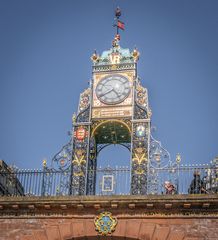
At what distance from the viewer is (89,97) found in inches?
1065

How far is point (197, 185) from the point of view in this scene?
23.1m

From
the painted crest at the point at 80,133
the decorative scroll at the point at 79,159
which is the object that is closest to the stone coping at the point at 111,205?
the decorative scroll at the point at 79,159

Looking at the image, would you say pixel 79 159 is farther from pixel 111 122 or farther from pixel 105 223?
pixel 105 223

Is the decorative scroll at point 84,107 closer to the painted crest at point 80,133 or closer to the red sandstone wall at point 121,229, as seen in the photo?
the painted crest at point 80,133

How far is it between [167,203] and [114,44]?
30.9ft

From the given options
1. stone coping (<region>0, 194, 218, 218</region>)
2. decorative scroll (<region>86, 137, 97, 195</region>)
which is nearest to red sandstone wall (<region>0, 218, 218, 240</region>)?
stone coping (<region>0, 194, 218, 218</region>)

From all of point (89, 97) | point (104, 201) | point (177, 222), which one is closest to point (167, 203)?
point (177, 222)

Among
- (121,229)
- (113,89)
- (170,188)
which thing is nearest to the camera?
(121,229)

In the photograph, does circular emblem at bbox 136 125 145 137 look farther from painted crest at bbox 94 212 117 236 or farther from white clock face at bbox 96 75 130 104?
painted crest at bbox 94 212 117 236

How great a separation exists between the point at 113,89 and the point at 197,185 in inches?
243

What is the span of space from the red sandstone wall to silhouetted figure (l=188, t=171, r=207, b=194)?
4.45ft

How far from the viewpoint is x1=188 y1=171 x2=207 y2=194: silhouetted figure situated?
23047 mm

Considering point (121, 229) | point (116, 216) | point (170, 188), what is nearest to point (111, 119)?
point (170, 188)

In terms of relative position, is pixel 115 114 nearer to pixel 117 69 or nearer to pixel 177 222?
pixel 117 69
